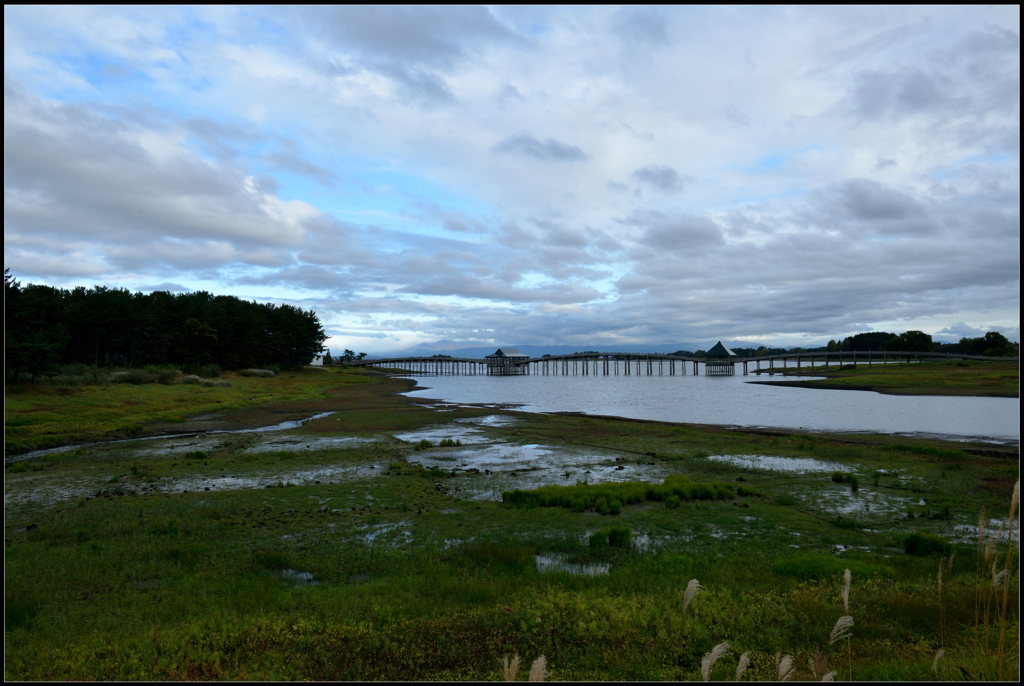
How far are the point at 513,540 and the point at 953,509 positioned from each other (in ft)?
47.6

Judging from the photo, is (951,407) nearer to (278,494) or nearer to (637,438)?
(637,438)

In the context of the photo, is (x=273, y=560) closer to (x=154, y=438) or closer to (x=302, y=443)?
(x=302, y=443)

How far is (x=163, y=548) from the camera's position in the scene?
44.8ft

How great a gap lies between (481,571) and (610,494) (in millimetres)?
8205

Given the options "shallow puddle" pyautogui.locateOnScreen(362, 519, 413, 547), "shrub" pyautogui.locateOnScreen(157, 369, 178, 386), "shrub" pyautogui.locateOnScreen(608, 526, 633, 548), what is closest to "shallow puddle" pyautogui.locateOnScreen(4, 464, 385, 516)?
"shallow puddle" pyautogui.locateOnScreen(362, 519, 413, 547)

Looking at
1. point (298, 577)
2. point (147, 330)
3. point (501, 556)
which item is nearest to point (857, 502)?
point (501, 556)

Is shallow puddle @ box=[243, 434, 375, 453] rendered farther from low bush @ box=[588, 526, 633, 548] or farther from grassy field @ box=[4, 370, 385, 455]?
low bush @ box=[588, 526, 633, 548]

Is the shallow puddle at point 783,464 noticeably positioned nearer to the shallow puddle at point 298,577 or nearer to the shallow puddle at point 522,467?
the shallow puddle at point 522,467

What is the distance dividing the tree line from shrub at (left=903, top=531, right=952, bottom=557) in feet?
195

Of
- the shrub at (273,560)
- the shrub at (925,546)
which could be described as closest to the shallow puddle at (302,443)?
the shrub at (273,560)

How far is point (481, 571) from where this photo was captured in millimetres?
12414

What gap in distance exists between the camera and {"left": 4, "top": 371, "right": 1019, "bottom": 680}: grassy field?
866 cm

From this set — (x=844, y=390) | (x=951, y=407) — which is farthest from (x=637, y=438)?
(x=844, y=390)

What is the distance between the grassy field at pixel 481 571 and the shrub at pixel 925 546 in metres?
0.07
